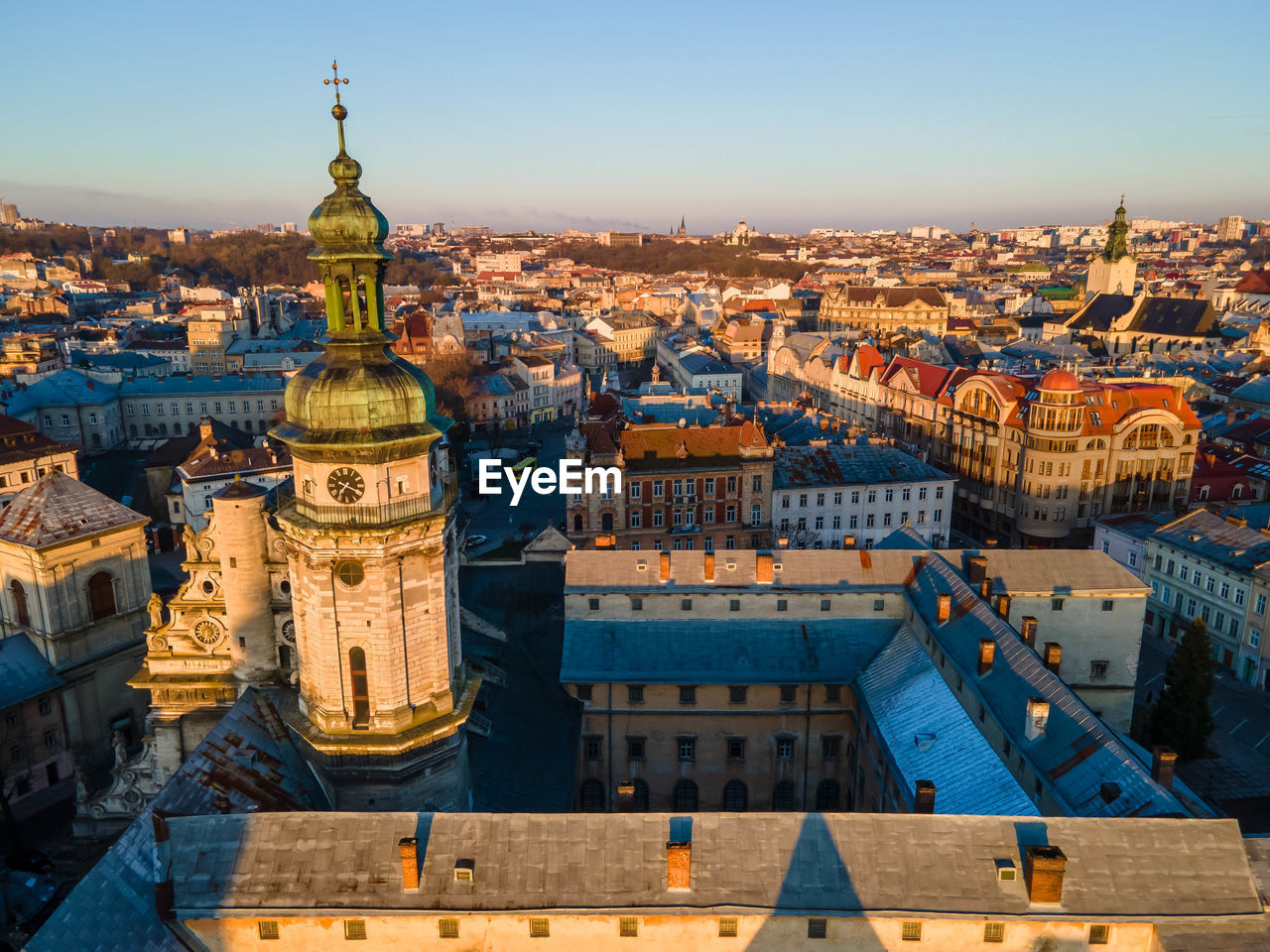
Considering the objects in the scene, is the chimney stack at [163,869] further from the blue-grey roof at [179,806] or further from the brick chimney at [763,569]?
the brick chimney at [763,569]

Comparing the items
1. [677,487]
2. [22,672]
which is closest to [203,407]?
[677,487]

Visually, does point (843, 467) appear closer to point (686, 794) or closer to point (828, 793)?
point (828, 793)

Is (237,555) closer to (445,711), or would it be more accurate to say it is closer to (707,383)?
(445,711)

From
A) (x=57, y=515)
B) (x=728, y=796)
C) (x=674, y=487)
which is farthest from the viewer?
(x=674, y=487)

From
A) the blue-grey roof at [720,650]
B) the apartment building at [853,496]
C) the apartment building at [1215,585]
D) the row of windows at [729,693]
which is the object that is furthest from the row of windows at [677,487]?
the apartment building at [1215,585]

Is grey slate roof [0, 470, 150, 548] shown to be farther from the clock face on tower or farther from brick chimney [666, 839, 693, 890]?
brick chimney [666, 839, 693, 890]

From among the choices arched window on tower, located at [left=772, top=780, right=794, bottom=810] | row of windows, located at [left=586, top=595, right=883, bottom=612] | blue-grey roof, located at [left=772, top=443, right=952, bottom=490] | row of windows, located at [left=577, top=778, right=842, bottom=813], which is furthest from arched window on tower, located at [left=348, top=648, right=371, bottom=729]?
blue-grey roof, located at [left=772, top=443, right=952, bottom=490]
